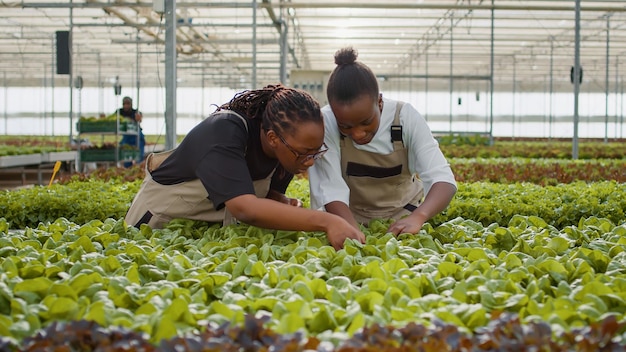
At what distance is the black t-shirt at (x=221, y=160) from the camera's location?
2.76m

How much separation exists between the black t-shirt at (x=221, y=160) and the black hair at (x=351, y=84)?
0.36m

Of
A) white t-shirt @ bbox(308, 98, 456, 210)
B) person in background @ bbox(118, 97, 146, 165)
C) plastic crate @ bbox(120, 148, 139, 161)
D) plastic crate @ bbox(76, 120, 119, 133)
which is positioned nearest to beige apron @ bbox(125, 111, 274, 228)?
white t-shirt @ bbox(308, 98, 456, 210)

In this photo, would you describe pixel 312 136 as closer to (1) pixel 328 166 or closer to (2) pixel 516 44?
(1) pixel 328 166

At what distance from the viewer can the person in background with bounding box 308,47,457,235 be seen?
2.97m

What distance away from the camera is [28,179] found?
15.1m

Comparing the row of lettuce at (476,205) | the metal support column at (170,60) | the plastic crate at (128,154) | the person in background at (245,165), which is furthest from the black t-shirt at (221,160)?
the plastic crate at (128,154)

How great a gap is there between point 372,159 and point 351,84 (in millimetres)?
607

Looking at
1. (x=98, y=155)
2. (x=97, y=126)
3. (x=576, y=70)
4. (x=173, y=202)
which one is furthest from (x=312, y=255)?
(x=98, y=155)

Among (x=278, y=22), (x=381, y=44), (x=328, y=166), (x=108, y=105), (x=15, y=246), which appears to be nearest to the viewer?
(x=15, y=246)

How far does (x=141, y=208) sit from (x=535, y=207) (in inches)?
99.2

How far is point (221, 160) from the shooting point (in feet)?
9.14

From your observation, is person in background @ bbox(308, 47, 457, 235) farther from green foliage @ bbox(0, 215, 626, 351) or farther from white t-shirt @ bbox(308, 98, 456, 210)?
green foliage @ bbox(0, 215, 626, 351)

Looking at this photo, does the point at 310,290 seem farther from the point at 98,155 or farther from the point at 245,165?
the point at 98,155

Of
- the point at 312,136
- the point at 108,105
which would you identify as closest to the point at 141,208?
the point at 312,136
